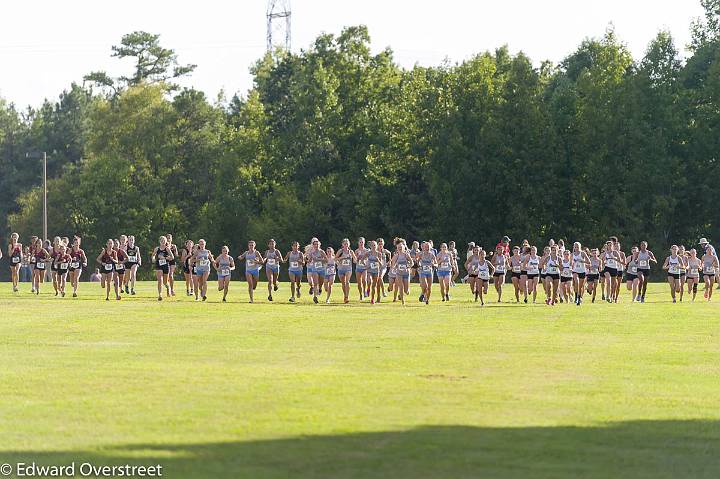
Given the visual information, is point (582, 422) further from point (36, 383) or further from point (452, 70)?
point (452, 70)

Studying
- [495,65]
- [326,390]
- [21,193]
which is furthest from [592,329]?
[21,193]

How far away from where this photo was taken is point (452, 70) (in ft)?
306

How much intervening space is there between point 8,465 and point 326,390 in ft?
20.4

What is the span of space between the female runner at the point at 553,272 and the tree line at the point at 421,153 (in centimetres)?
3995

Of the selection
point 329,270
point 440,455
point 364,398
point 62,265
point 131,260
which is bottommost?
point 440,455

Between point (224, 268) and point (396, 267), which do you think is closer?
point (396, 267)

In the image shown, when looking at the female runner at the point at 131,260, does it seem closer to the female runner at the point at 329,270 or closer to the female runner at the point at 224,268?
the female runner at the point at 224,268

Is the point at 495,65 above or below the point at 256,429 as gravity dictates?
above

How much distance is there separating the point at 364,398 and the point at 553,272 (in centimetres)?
2706

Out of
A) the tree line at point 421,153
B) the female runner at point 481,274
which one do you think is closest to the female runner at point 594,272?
the female runner at point 481,274

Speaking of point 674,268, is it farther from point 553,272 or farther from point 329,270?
point 329,270

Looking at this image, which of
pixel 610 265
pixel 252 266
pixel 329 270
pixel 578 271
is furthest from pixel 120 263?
pixel 610 265

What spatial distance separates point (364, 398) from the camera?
16.5 m

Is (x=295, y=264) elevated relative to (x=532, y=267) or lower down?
elevated
